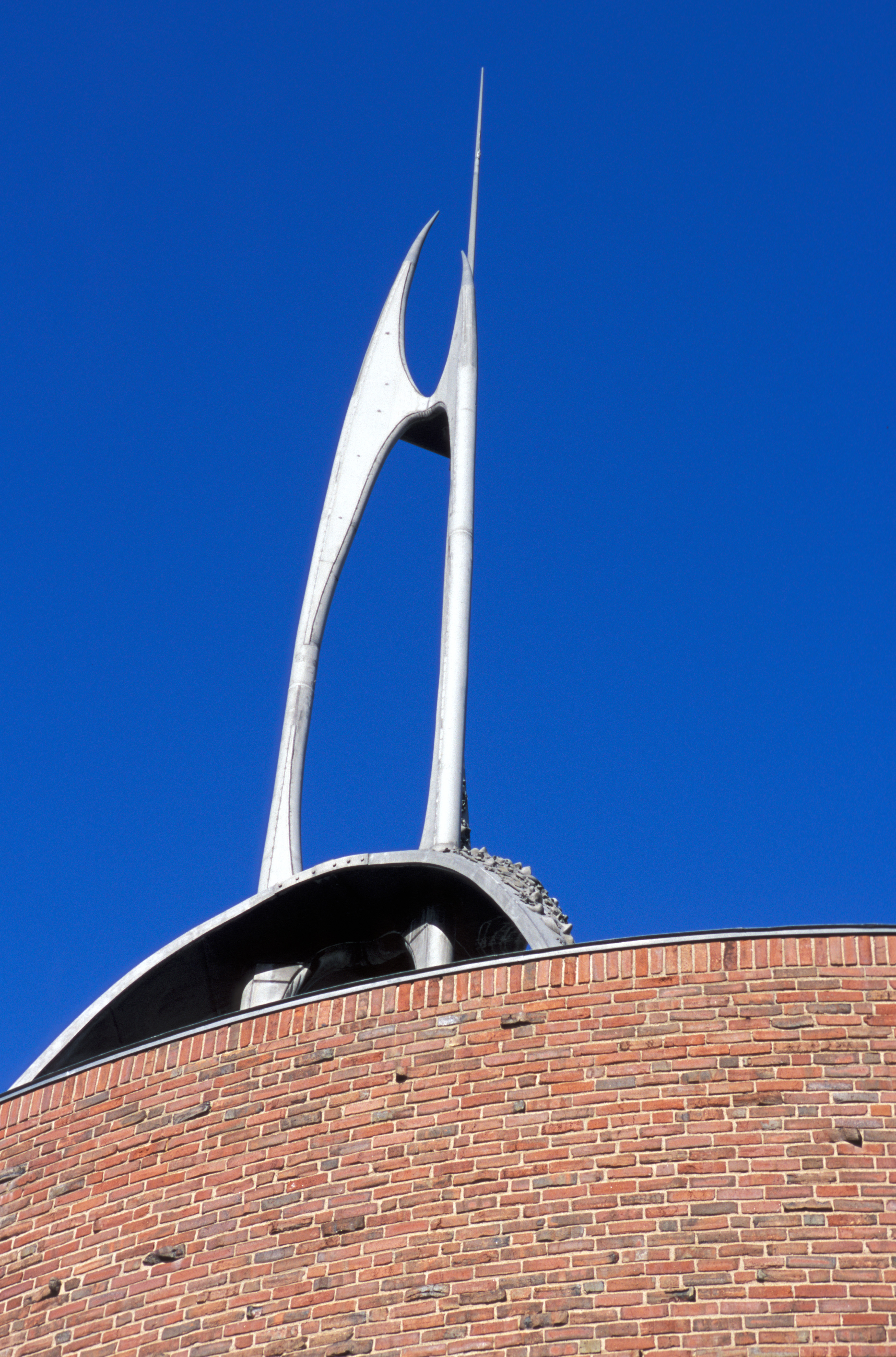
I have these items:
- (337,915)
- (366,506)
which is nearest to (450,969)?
(337,915)

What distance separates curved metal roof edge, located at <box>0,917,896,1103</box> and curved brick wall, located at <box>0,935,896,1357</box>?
0.05 meters

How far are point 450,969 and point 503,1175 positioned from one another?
5.35 feet

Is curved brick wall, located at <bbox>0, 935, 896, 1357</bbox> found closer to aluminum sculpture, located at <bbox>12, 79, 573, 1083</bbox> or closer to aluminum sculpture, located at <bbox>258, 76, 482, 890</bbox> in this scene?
aluminum sculpture, located at <bbox>12, 79, 573, 1083</bbox>

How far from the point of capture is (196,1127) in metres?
12.7

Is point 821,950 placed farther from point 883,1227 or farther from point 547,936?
point 547,936

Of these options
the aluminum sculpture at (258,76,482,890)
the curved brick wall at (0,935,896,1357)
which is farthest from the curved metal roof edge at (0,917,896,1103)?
the aluminum sculpture at (258,76,482,890)

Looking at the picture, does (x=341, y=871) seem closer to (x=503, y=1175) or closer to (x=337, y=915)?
(x=337, y=915)

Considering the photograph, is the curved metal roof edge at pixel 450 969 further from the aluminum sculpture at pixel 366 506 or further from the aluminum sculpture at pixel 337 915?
the aluminum sculpture at pixel 366 506

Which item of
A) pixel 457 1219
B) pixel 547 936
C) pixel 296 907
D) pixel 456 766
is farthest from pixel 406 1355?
pixel 456 766

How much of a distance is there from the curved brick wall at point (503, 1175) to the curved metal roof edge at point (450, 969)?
5 cm

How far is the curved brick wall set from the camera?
1062cm

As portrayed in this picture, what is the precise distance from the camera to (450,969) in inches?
496

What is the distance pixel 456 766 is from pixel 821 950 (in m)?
8.48

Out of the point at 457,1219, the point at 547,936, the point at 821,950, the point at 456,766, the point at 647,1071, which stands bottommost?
the point at 457,1219
